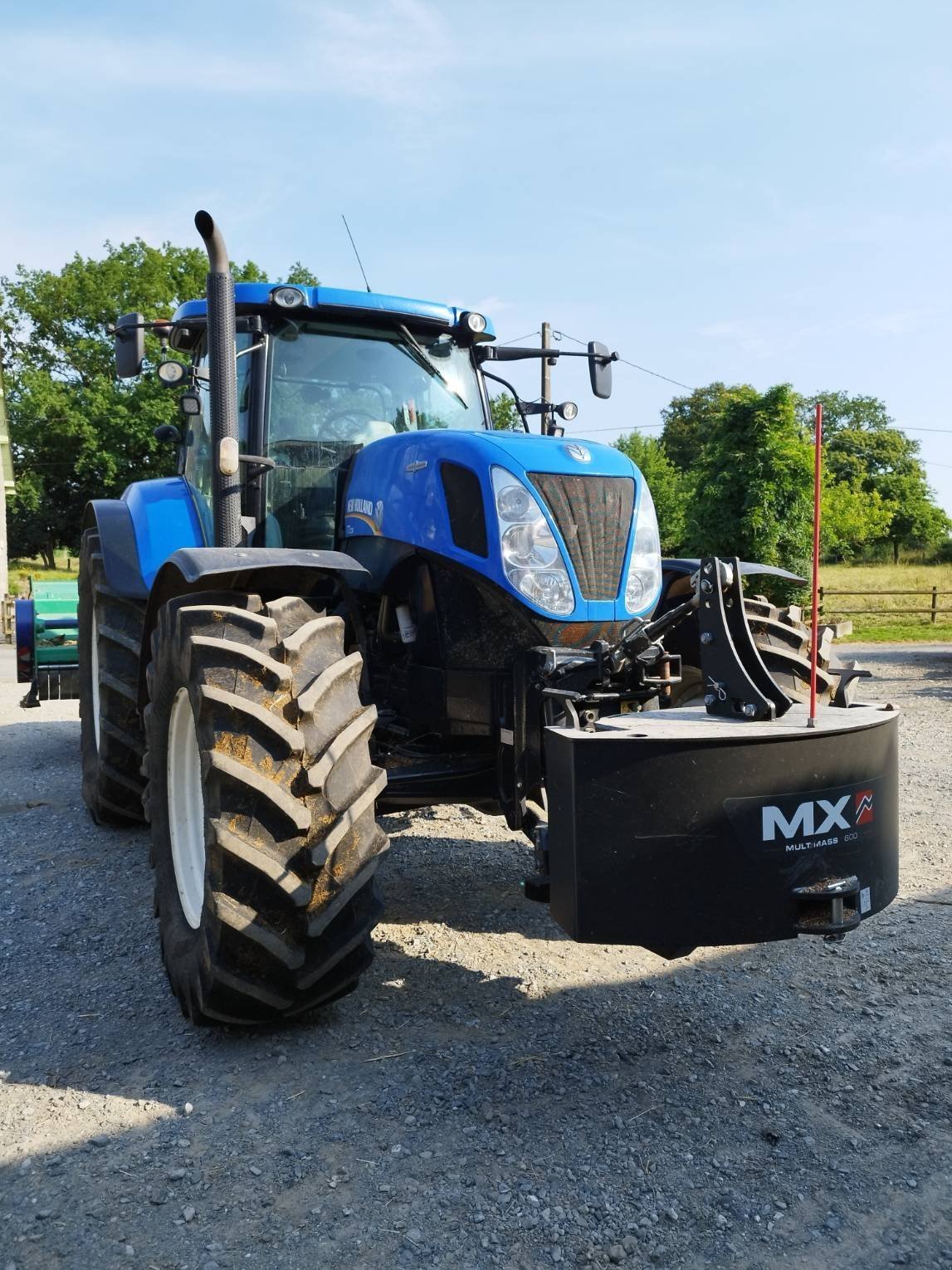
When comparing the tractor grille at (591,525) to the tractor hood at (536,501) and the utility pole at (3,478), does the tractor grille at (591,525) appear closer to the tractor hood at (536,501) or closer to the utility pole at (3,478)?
the tractor hood at (536,501)

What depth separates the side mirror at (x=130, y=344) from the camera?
13.5 ft

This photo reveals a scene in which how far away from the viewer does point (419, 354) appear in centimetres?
451

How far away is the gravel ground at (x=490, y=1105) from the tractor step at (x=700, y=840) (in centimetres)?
53

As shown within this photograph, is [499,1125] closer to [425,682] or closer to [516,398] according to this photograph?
[425,682]

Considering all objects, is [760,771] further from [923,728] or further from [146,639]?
[923,728]

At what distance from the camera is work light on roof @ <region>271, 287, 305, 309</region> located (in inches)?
161

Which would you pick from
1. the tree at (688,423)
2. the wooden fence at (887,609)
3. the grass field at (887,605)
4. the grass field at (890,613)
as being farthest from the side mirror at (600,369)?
the tree at (688,423)

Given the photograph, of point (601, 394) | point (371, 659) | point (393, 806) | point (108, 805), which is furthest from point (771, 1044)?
point (108, 805)

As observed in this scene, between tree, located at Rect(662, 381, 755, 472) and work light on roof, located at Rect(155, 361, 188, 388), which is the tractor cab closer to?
work light on roof, located at Rect(155, 361, 188, 388)

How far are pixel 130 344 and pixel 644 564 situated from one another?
2.24 metres

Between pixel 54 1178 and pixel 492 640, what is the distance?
192cm

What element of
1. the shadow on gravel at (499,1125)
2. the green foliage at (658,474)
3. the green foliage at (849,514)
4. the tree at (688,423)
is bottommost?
the shadow on gravel at (499,1125)

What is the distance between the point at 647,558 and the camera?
11.8 ft

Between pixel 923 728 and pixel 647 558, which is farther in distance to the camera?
pixel 923 728
